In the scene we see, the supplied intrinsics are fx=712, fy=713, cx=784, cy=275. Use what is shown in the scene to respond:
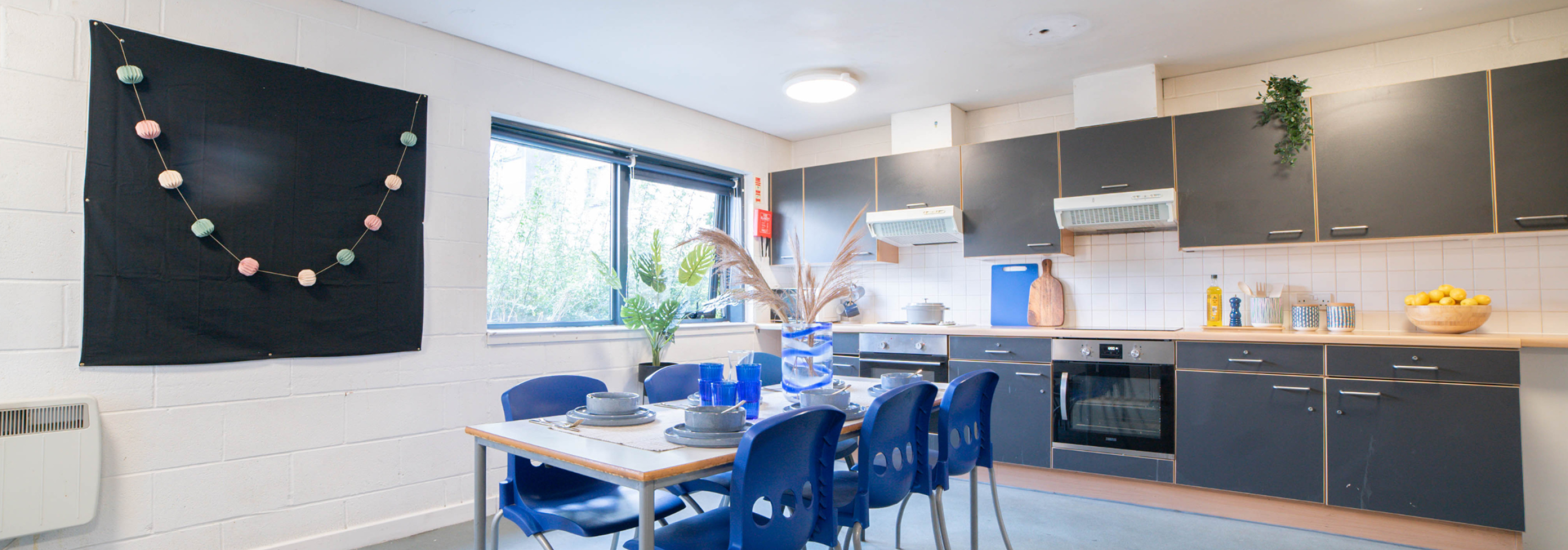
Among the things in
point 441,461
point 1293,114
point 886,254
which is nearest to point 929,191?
point 886,254

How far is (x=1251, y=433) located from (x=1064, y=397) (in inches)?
32.8

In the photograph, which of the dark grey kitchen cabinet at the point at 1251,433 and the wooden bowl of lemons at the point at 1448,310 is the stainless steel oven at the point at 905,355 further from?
the wooden bowl of lemons at the point at 1448,310

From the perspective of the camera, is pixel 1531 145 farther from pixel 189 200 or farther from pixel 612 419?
pixel 189 200

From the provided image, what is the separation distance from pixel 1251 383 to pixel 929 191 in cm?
205

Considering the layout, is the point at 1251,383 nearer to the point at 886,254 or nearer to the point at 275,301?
the point at 886,254

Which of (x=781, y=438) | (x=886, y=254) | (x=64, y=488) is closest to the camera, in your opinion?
(x=781, y=438)

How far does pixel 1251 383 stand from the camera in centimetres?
331

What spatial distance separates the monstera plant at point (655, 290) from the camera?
4109 millimetres

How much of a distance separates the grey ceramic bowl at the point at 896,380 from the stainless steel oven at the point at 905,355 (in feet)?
4.32

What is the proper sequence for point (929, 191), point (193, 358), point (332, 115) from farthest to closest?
point (929, 191)
point (332, 115)
point (193, 358)

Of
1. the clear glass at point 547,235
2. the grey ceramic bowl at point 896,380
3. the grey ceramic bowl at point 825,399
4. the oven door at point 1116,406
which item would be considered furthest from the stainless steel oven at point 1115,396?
the clear glass at point 547,235

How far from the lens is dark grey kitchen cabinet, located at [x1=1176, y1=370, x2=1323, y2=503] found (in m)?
3.19

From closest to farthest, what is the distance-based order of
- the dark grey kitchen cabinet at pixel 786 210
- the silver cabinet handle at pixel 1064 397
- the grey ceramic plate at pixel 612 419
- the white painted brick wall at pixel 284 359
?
the grey ceramic plate at pixel 612 419 < the white painted brick wall at pixel 284 359 < the silver cabinet handle at pixel 1064 397 < the dark grey kitchen cabinet at pixel 786 210

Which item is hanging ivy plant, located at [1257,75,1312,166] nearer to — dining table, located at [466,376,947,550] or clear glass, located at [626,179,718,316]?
dining table, located at [466,376,947,550]
